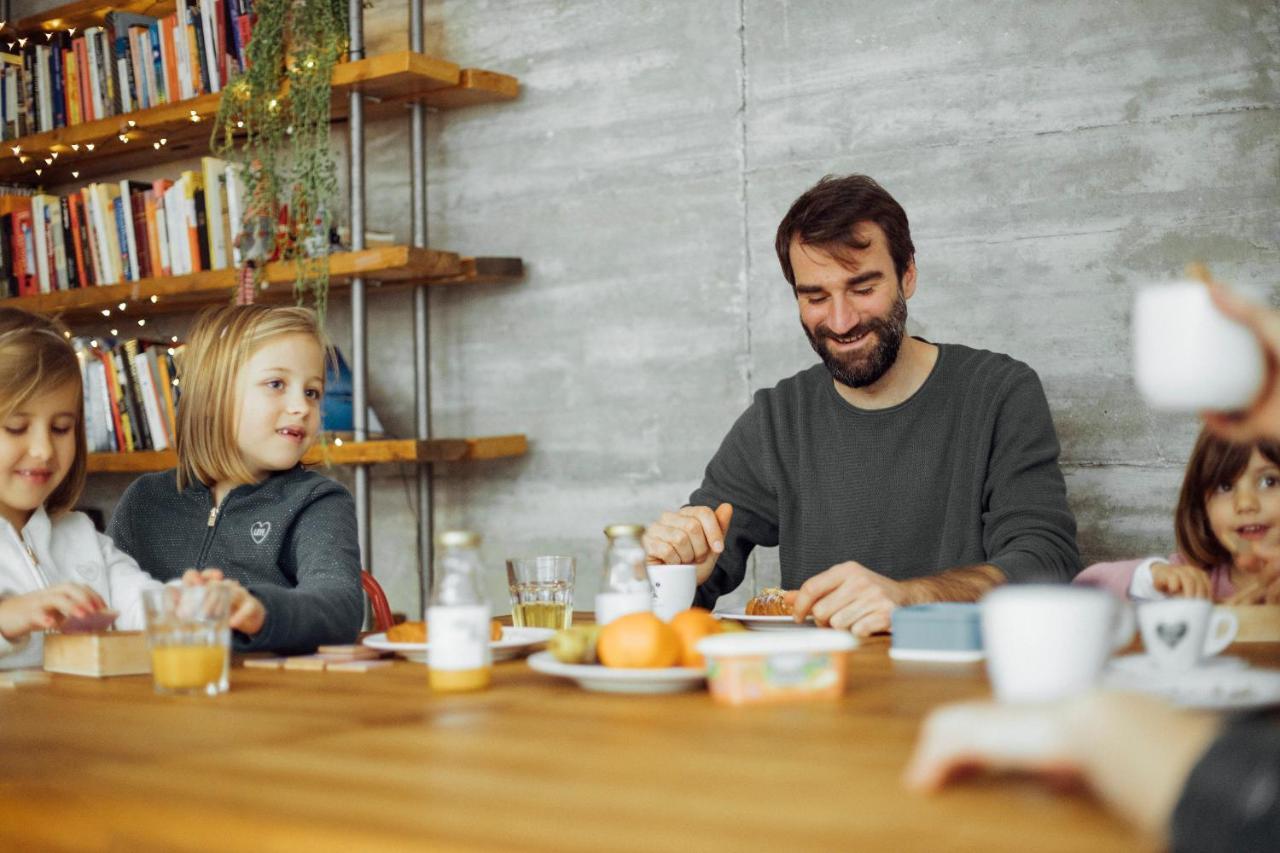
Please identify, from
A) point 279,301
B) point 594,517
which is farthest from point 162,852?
point 279,301

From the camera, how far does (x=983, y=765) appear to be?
748 mm

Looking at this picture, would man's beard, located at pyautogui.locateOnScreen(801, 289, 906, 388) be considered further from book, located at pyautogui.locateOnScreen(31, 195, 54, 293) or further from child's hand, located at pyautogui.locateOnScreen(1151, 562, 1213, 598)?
book, located at pyautogui.locateOnScreen(31, 195, 54, 293)

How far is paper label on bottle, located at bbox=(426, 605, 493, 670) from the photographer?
48.0 inches

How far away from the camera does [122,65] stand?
4.07 metres

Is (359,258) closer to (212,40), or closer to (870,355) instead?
(212,40)

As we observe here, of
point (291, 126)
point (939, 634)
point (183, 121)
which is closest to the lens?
point (939, 634)

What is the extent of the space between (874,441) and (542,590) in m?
0.98

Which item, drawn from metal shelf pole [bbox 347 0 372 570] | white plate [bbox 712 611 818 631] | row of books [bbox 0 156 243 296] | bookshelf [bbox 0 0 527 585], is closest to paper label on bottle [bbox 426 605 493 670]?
white plate [bbox 712 611 818 631]

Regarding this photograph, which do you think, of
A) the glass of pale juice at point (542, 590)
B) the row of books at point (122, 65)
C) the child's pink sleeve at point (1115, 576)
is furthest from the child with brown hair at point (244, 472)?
the row of books at point (122, 65)

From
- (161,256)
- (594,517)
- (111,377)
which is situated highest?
(161,256)

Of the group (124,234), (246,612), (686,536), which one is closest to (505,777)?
(246,612)

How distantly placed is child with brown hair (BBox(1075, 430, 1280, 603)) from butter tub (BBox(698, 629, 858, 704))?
0.98 metres

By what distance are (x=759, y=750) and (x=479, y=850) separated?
0.28 meters

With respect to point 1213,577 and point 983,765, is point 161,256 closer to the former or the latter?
point 1213,577
